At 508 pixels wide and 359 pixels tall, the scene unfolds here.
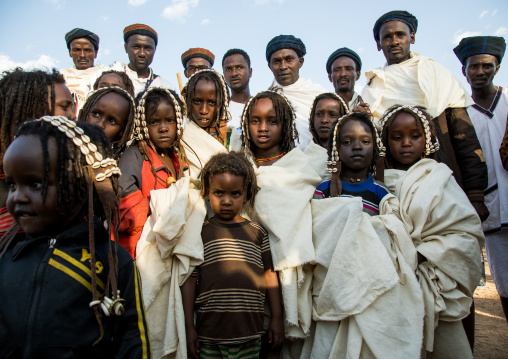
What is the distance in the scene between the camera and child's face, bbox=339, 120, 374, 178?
2891 mm

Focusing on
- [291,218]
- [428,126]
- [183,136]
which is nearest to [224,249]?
[291,218]

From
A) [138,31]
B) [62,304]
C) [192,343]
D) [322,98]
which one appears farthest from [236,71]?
[62,304]

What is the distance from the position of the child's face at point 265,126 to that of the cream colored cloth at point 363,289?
3.02 feet

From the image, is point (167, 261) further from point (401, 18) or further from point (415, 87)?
point (401, 18)

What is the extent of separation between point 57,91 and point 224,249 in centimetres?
142

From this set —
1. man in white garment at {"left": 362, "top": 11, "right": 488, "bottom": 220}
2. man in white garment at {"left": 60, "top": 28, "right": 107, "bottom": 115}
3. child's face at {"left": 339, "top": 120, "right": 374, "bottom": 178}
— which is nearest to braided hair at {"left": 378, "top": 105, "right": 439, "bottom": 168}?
child's face at {"left": 339, "top": 120, "right": 374, "bottom": 178}

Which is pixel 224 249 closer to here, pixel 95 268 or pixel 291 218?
pixel 291 218

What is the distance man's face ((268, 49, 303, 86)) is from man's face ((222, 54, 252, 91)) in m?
0.44

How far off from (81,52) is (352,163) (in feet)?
14.9

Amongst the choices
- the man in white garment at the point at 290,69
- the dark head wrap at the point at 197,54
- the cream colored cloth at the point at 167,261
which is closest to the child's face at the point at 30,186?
the cream colored cloth at the point at 167,261

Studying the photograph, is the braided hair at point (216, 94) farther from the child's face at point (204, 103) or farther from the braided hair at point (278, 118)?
the braided hair at point (278, 118)

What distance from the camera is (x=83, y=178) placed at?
1.56 m

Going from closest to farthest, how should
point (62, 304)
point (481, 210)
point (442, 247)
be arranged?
1. point (62, 304)
2. point (442, 247)
3. point (481, 210)

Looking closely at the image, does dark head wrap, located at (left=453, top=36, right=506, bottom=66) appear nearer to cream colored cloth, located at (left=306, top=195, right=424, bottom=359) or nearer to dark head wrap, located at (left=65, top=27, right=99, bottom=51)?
cream colored cloth, located at (left=306, top=195, right=424, bottom=359)
